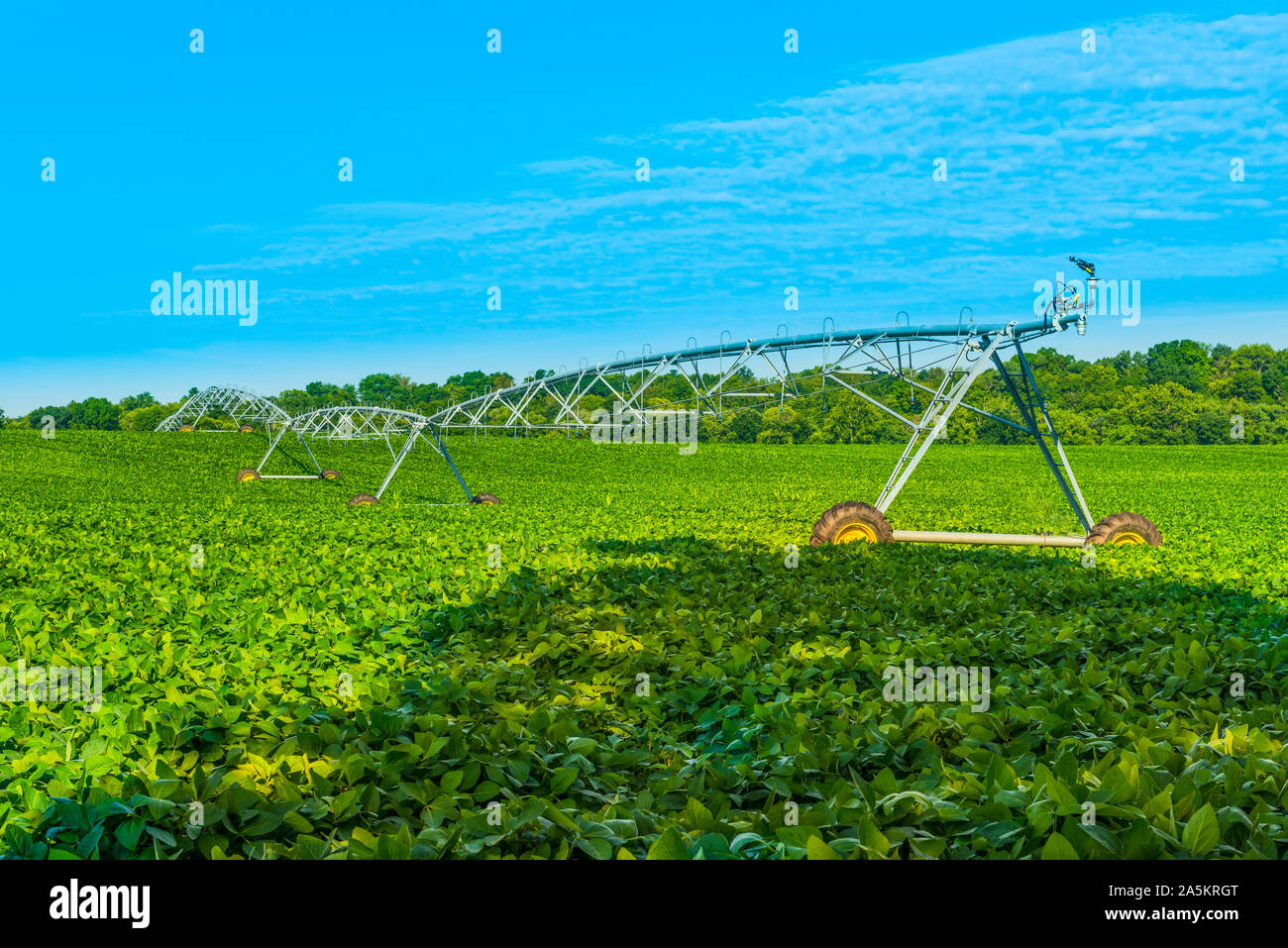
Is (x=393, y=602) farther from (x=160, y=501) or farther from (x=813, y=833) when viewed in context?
(x=160, y=501)

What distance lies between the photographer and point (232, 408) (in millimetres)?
43125

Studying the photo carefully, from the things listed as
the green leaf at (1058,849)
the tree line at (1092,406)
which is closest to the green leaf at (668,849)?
the green leaf at (1058,849)

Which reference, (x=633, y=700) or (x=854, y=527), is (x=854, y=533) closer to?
(x=854, y=527)

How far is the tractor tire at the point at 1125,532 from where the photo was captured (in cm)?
1319

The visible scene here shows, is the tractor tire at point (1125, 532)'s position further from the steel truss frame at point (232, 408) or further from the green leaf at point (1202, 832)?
the steel truss frame at point (232, 408)

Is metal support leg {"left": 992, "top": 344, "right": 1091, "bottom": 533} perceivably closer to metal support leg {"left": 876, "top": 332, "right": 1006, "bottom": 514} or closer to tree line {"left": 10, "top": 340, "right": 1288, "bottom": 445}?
metal support leg {"left": 876, "top": 332, "right": 1006, "bottom": 514}

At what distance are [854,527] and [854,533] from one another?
0.29ft

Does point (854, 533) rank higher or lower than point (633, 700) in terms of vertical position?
higher

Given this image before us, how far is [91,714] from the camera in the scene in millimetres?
4902

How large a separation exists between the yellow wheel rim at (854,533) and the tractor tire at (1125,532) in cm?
318

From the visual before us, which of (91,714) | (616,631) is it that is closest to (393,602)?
(616,631)

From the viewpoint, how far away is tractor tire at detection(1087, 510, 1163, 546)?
13.2 meters

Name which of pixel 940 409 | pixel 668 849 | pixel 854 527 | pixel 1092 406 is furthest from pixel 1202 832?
pixel 1092 406

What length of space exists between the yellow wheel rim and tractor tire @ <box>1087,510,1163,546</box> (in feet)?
10.4
